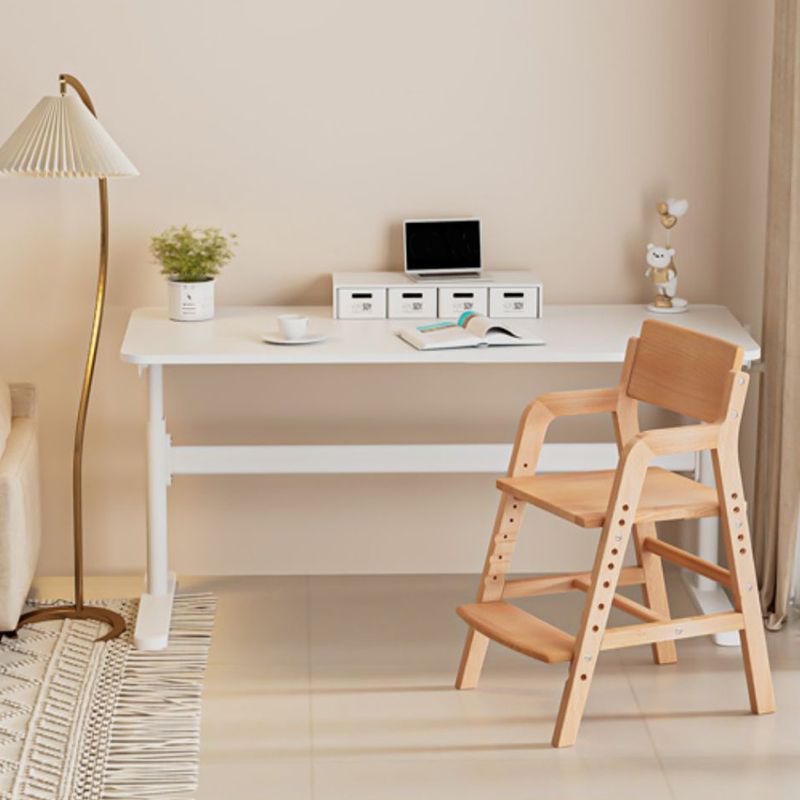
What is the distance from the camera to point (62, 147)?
3.22 m

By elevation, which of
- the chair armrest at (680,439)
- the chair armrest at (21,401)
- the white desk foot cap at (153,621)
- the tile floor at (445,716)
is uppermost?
the chair armrest at (680,439)

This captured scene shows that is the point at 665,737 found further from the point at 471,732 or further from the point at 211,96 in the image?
the point at 211,96

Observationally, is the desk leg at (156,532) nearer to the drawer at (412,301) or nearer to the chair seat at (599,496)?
the drawer at (412,301)

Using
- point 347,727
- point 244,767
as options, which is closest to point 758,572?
point 347,727

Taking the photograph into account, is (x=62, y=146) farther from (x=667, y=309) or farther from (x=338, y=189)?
(x=667, y=309)

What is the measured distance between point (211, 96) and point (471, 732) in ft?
5.57

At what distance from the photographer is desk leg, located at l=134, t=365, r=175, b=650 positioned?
344 cm

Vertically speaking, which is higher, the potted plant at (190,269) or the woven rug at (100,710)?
the potted plant at (190,269)

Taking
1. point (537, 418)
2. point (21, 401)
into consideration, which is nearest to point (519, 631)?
point (537, 418)

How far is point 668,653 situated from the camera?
3.34 metres

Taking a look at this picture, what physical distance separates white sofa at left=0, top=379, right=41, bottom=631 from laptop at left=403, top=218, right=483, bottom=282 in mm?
1000

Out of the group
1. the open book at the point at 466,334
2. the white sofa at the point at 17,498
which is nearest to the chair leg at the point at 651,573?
the open book at the point at 466,334

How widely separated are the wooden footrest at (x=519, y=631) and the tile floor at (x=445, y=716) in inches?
6.9

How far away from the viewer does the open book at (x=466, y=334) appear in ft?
10.9
